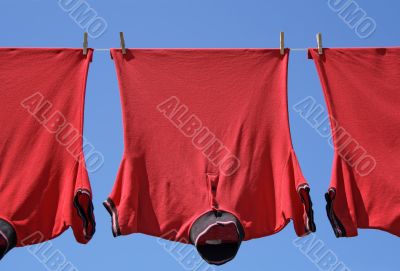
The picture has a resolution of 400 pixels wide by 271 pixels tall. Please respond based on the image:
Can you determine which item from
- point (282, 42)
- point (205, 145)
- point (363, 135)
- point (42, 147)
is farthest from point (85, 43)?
point (363, 135)

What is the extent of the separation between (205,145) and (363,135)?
0.97m

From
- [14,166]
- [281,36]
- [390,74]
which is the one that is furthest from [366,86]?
[14,166]

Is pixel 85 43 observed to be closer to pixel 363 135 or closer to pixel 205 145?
pixel 205 145

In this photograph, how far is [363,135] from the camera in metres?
4.60

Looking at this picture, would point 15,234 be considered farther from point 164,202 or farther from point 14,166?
point 164,202

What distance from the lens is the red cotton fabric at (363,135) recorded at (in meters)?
4.37

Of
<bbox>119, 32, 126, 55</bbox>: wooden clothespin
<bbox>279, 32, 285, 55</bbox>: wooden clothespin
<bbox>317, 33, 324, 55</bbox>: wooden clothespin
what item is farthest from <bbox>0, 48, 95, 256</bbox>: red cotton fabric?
<bbox>317, 33, 324, 55</bbox>: wooden clothespin

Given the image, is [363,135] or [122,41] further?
[122,41]

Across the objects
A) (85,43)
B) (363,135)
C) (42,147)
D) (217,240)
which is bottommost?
(217,240)

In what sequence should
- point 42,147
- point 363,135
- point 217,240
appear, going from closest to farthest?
point 217,240 < point 42,147 < point 363,135

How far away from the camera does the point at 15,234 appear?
423 centimetres

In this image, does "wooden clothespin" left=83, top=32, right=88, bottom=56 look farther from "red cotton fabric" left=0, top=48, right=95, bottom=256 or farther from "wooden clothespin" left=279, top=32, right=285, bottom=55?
"wooden clothespin" left=279, top=32, right=285, bottom=55

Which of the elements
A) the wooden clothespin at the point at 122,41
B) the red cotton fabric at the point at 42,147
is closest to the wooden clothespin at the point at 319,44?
the wooden clothespin at the point at 122,41

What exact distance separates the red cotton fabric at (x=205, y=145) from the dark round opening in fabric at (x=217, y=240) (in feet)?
0.07
